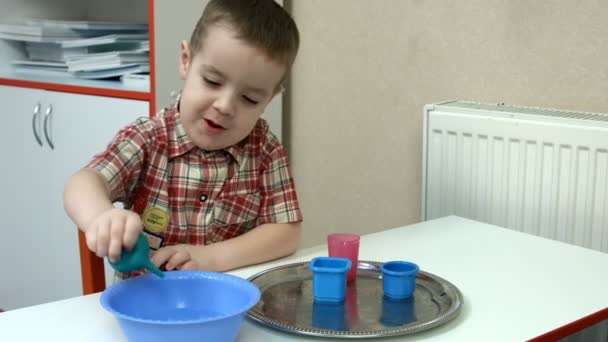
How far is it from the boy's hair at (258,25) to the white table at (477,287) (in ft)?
1.12

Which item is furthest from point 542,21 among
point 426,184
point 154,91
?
point 154,91

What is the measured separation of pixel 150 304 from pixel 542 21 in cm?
116

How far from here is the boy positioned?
1232mm

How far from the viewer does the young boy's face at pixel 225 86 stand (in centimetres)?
123

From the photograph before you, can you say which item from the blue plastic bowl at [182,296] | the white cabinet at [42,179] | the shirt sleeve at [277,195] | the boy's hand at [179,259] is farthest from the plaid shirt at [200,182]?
the white cabinet at [42,179]

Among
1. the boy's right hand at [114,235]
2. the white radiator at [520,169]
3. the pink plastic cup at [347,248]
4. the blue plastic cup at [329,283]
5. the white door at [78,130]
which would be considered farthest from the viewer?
the white door at [78,130]

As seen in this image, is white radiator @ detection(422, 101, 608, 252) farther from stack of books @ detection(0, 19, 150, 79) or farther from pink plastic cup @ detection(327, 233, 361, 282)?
stack of books @ detection(0, 19, 150, 79)

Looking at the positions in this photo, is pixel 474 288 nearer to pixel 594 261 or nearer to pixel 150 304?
pixel 594 261

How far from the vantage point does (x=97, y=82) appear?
2223mm

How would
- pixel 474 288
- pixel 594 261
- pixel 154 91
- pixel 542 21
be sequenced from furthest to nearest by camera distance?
pixel 154 91 < pixel 542 21 < pixel 594 261 < pixel 474 288

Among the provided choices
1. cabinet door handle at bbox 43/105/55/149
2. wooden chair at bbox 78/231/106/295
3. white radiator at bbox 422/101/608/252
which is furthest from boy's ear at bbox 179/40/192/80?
cabinet door handle at bbox 43/105/55/149

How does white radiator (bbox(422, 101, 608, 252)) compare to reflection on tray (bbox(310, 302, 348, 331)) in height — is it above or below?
above

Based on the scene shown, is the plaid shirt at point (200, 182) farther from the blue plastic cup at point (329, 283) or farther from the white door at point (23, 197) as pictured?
the white door at point (23, 197)

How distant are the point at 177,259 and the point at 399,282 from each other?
0.33 m
